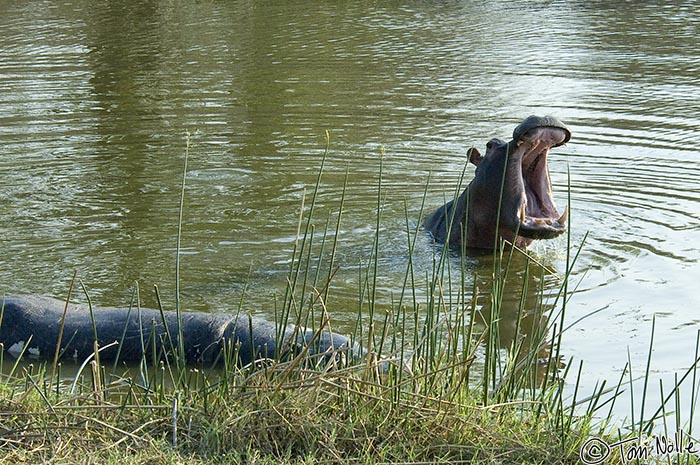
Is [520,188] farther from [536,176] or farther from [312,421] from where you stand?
[312,421]

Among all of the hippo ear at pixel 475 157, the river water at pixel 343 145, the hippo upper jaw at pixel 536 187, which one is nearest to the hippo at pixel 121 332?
the river water at pixel 343 145

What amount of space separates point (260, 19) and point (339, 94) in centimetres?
525

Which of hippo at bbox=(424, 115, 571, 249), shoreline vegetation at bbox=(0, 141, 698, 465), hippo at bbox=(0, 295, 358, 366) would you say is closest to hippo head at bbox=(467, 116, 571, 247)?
hippo at bbox=(424, 115, 571, 249)

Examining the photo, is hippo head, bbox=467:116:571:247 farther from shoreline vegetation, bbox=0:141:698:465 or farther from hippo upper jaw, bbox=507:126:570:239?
shoreline vegetation, bbox=0:141:698:465

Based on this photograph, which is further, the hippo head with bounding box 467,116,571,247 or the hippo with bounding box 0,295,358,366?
the hippo head with bounding box 467,116,571,247

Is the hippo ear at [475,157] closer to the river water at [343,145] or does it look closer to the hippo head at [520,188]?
the hippo head at [520,188]

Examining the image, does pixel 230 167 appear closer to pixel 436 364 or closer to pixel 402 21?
pixel 436 364

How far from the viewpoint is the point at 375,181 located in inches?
311

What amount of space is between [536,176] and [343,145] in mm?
2790

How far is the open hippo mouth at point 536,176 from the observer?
5809mm

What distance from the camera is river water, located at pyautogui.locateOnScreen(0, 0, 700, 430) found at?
586 cm

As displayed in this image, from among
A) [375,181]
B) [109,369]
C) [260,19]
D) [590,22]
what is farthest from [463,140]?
[260,19]

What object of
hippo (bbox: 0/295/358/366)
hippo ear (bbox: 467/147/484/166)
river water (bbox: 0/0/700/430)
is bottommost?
river water (bbox: 0/0/700/430)

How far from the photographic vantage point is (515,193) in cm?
608
